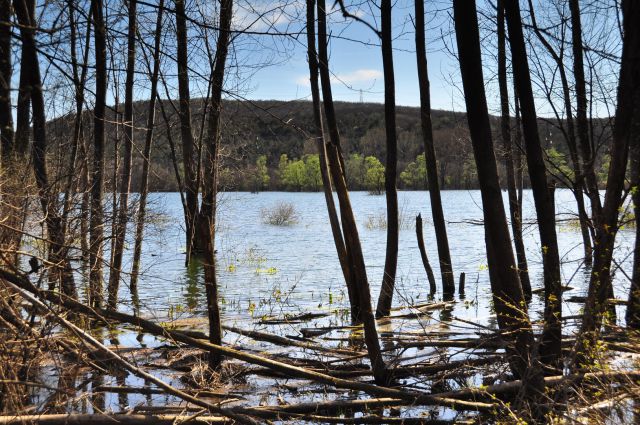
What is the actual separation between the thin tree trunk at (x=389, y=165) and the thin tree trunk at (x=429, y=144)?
1780 millimetres

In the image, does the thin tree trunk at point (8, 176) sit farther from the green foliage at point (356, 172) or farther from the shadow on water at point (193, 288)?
the green foliage at point (356, 172)

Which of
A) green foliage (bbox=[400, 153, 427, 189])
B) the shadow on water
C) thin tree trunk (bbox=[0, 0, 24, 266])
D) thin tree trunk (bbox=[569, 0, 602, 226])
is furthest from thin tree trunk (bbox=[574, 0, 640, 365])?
green foliage (bbox=[400, 153, 427, 189])

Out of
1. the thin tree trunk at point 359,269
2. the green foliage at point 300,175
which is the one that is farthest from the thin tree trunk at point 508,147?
the green foliage at point 300,175

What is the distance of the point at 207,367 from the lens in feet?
23.3

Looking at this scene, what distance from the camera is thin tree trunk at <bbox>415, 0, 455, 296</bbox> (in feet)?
41.5

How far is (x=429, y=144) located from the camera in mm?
12906

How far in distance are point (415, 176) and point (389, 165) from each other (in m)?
89.2

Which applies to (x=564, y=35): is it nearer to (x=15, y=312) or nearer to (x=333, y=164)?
(x=333, y=164)

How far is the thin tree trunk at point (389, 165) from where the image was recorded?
10539mm

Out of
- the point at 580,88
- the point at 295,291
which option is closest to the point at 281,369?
the point at 580,88

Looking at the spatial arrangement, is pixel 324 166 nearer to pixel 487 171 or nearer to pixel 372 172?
pixel 487 171

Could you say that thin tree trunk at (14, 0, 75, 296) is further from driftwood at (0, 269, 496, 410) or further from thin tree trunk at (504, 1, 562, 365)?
thin tree trunk at (504, 1, 562, 365)

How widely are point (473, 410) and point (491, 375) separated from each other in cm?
130

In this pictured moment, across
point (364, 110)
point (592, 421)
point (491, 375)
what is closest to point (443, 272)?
point (491, 375)
